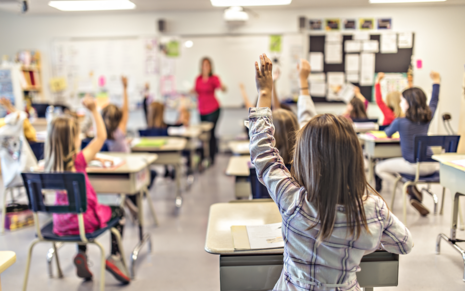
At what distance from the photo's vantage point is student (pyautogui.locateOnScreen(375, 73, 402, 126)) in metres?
2.43

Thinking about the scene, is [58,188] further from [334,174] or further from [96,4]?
[96,4]

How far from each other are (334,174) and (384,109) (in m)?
1.98

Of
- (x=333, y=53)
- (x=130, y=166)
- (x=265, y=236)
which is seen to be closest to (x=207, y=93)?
(x=333, y=53)

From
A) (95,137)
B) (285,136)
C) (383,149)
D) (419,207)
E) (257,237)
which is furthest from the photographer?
(383,149)

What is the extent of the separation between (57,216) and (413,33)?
212 cm

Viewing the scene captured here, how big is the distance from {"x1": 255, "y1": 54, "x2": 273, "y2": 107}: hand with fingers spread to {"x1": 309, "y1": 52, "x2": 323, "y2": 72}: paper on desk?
15.3 feet

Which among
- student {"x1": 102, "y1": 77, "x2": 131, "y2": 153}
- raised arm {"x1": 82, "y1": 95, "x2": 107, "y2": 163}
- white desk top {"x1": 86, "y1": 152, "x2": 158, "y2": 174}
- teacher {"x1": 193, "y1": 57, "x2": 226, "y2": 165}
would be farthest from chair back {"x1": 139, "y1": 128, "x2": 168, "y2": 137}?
raised arm {"x1": 82, "y1": 95, "x2": 107, "y2": 163}

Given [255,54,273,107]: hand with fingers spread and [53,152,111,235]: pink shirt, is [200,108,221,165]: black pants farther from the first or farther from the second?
[255,54,273,107]: hand with fingers spread

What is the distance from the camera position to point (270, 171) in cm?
106

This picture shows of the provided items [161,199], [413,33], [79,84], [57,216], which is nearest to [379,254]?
[413,33]

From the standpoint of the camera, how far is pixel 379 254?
125 centimetres

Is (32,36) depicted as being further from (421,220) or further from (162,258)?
(421,220)

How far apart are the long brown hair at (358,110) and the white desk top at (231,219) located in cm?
197

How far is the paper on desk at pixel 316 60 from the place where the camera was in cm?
552
